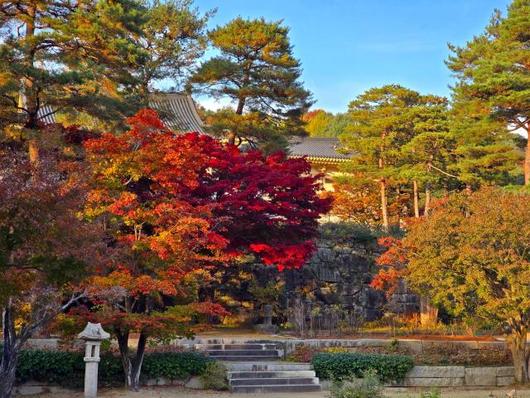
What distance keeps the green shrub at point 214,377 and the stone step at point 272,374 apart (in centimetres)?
16

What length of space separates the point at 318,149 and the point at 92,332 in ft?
74.2

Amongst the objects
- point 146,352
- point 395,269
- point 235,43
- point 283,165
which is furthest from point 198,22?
A: point 146,352

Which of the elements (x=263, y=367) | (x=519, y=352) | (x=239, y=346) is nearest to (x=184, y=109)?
(x=239, y=346)

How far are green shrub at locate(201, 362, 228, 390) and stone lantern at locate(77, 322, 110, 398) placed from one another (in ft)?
7.05

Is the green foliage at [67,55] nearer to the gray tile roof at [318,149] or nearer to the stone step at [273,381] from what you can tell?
the stone step at [273,381]

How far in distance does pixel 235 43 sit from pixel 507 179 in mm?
11195

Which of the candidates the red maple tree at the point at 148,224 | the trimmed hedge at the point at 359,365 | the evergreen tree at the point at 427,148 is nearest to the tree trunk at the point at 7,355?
the red maple tree at the point at 148,224

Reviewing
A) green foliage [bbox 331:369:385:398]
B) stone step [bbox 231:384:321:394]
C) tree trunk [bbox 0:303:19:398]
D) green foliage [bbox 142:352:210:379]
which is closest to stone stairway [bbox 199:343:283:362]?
green foliage [bbox 142:352:210:379]

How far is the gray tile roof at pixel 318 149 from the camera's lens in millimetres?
29625

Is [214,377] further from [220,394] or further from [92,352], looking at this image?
[92,352]

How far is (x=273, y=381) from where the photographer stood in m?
12.2

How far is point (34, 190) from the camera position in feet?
22.4

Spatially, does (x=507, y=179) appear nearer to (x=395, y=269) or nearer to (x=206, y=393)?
(x=395, y=269)

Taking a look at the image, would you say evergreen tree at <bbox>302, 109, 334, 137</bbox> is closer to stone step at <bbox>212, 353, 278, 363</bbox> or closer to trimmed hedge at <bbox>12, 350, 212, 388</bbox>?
stone step at <bbox>212, 353, 278, 363</bbox>
